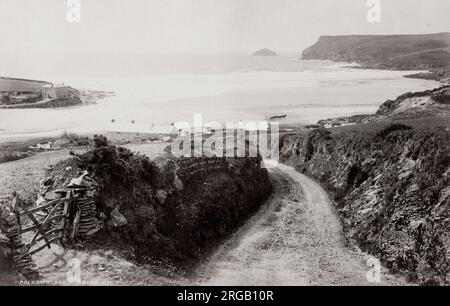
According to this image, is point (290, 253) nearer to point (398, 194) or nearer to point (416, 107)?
point (398, 194)

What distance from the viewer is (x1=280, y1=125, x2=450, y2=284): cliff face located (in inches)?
840

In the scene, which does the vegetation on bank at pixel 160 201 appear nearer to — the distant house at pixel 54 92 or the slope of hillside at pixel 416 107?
the slope of hillside at pixel 416 107

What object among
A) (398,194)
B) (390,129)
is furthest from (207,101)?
(398,194)

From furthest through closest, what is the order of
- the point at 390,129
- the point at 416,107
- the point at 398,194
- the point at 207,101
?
1. the point at 207,101
2. the point at 416,107
3. the point at 390,129
4. the point at 398,194

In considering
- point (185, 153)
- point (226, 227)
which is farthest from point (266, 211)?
point (185, 153)

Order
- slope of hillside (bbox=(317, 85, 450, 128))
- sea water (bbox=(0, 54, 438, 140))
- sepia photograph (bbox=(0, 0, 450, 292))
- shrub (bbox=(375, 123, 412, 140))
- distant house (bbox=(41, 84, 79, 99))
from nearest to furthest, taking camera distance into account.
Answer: sepia photograph (bbox=(0, 0, 450, 292))
shrub (bbox=(375, 123, 412, 140))
slope of hillside (bbox=(317, 85, 450, 128))
sea water (bbox=(0, 54, 438, 140))
distant house (bbox=(41, 84, 79, 99))

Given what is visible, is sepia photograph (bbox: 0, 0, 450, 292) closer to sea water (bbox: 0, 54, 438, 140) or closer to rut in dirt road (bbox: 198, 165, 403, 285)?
rut in dirt road (bbox: 198, 165, 403, 285)

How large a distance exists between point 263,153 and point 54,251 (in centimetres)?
4094

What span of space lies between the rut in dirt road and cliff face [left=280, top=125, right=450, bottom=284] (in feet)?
4.38

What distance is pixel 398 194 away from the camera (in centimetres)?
2611

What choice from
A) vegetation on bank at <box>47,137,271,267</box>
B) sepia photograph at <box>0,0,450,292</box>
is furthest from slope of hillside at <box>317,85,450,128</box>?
vegetation on bank at <box>47,137,271,267</box>

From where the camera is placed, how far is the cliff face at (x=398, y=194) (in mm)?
21328

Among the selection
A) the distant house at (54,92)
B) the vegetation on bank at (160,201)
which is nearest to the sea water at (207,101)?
the distant house at (54,92)

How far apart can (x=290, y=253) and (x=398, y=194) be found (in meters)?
8.09
